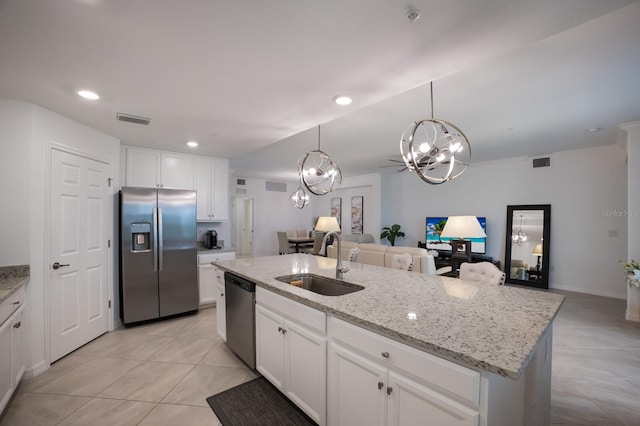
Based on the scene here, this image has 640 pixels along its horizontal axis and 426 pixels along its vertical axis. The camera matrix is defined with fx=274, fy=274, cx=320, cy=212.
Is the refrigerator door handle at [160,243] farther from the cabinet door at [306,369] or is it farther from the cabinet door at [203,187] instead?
the cabinet door at [306,369]

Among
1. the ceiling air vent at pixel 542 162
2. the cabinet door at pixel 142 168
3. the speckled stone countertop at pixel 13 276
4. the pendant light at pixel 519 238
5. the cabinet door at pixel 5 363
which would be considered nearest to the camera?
the cabinet door at pixel 5 363

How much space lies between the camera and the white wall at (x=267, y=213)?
363 inches

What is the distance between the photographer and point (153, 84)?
2121 mm

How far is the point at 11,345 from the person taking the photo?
203 centimetres

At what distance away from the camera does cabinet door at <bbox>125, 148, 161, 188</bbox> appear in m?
3.86

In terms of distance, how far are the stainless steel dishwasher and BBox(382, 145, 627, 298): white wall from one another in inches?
228

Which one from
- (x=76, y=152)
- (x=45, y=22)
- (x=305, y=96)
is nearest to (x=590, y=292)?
(x=305, y=96)

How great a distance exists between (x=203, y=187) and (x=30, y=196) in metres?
2.19

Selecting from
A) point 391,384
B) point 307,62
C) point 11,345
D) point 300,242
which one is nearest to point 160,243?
point 11,345

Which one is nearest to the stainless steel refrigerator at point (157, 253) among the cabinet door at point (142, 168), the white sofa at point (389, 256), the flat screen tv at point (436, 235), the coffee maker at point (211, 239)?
the cabinet door at point (142, 168)

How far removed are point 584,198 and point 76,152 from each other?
25.6 ft

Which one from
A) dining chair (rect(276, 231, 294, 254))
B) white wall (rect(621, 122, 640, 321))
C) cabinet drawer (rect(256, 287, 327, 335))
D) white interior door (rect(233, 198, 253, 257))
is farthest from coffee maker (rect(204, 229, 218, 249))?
white wall (rect(621, 122, 640, 321))

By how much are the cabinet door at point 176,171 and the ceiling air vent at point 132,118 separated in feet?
4.31

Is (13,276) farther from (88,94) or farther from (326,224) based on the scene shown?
(326,224)
